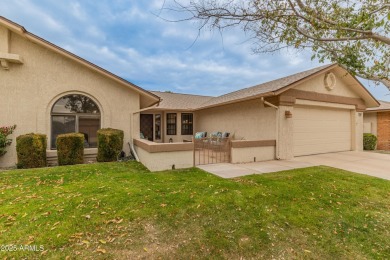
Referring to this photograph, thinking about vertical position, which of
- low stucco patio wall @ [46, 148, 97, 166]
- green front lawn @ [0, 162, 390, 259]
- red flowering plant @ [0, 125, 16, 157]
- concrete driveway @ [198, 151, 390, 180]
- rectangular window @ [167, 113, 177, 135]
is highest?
rectangular window @ [167, 113, 177, 135]

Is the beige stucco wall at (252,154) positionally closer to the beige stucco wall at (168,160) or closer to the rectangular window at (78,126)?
the beige stucco wall at (168,160)

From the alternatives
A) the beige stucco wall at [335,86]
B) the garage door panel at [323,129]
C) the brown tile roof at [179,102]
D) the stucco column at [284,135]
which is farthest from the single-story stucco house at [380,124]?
the brown tile roof at [179,102]

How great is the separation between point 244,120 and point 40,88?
10.7 metres

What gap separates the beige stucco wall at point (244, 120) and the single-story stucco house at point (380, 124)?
11.7 m

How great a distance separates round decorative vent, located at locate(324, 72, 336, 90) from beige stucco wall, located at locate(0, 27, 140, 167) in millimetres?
11943

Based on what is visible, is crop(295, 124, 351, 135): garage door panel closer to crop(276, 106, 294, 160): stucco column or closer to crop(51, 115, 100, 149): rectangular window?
crop(276, 106, 294, 160): stucco column

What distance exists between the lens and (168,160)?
7.21 meters

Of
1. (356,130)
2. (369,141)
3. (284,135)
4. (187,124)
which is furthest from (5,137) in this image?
(369,141)

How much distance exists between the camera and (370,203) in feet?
14.7

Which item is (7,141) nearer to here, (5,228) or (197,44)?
(5,228)

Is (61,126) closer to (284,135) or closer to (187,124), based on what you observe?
(187,124)

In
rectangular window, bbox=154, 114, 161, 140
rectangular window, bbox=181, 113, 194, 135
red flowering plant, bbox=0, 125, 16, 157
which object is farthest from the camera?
rectangular window, bbox=181, 113, 194, 135

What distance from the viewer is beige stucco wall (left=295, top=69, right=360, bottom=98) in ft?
33.9

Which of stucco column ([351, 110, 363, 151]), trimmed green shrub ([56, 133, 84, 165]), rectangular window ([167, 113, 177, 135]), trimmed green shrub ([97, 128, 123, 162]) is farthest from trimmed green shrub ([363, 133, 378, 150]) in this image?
trimmed green shrub ([56, 133, 84, 165])
